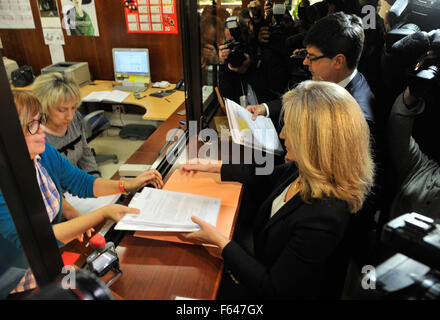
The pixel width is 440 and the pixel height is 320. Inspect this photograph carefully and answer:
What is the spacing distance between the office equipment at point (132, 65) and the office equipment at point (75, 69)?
351 mm

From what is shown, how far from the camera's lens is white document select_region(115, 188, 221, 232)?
0.99 m

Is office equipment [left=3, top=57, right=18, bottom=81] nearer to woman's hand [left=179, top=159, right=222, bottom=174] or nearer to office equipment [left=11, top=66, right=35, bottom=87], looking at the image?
office equipment [left=11, top=66, right=35, bottom=87]

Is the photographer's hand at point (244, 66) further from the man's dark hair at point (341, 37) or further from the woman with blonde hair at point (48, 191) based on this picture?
the woman with blonde hair at point (48, 191)

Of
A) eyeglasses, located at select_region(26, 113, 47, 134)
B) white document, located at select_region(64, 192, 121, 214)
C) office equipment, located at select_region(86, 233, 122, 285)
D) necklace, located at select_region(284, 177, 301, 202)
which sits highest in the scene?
eyeglasses, located at select_region(26, 113, 47, 134)

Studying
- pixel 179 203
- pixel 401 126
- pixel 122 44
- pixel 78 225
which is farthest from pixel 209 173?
pixel 122 44

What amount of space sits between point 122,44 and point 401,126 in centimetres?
315

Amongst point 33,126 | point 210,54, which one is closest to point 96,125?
point 210,54

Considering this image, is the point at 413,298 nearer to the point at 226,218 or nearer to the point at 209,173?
the point at 226,218

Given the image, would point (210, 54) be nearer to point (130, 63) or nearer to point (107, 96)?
point (107, 96)

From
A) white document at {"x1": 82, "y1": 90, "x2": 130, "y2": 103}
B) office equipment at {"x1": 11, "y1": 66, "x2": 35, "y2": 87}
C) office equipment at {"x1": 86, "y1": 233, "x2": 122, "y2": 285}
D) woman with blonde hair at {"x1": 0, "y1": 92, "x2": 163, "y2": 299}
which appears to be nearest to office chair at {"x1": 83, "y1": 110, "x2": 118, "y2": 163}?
white document at {"x1": 82, "y1": 90, "x2": 130, "y2": 103}

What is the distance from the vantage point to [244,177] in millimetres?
1354

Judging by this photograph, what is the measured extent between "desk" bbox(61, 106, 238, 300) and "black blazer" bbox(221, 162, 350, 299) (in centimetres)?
8

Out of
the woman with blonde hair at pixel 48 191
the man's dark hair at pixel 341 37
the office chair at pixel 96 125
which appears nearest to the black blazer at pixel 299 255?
the woman with blonde hair at pixel 48 191
